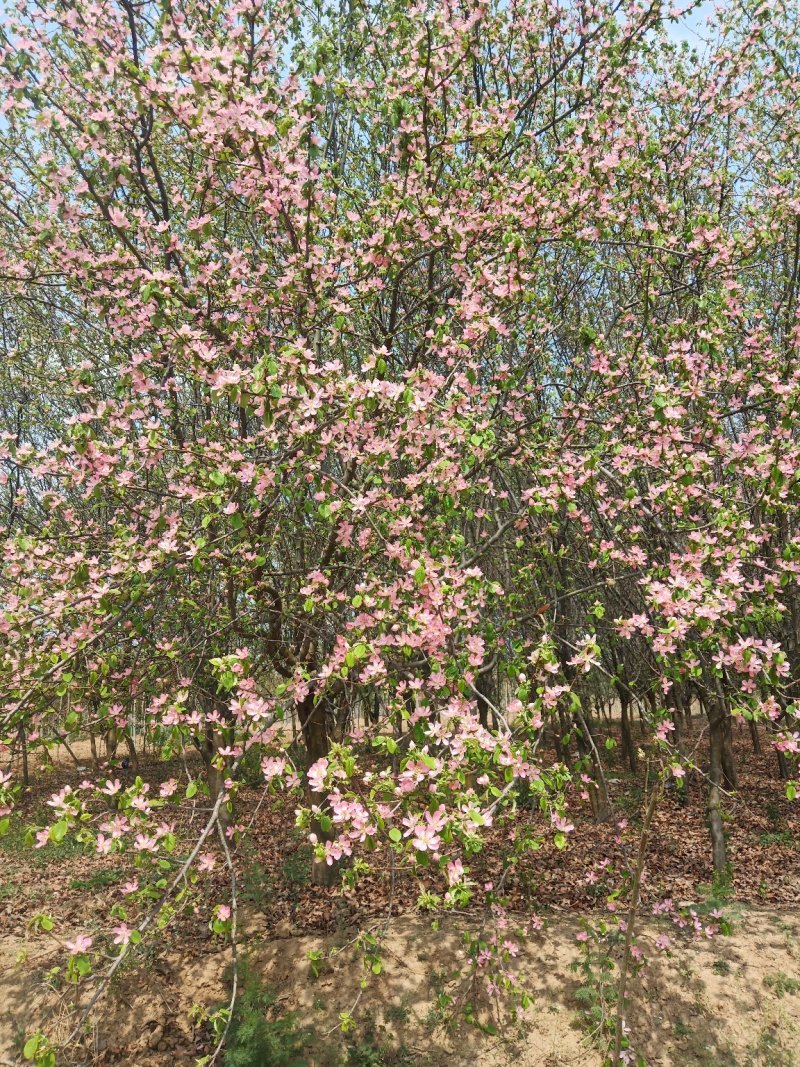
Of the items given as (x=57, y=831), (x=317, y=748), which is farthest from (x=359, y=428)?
(x=317, y=748)

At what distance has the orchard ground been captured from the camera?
Answer: 6.32 meters

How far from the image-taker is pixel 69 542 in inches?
236

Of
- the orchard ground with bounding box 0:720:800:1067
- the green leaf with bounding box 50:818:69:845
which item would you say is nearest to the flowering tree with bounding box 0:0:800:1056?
the green leaf with bounding box 50:818:69:845

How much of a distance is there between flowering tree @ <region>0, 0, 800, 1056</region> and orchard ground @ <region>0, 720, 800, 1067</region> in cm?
160

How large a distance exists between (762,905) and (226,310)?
9555 millimetres

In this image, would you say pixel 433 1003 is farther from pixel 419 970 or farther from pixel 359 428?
pixel 359 428

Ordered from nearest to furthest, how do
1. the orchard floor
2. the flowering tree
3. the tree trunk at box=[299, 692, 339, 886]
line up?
the flowering tree
the orchard floor
the tree trunk at box=[299, 692, 339, 886]

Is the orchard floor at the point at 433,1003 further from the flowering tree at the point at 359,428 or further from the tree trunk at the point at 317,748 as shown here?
the flowering tree at the point at 359,428

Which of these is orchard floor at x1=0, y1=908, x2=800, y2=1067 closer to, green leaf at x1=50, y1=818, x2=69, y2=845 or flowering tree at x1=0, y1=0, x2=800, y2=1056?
flowering tree at x1=0, y1=0, x2=800, y2=1056

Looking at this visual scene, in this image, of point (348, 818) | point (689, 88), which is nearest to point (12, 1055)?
point (348, 818)

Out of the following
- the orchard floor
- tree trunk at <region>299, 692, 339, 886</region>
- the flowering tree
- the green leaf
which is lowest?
the orchard floor

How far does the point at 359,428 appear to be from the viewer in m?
4.18

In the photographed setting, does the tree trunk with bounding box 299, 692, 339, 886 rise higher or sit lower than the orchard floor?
higher

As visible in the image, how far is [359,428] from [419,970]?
621cm
